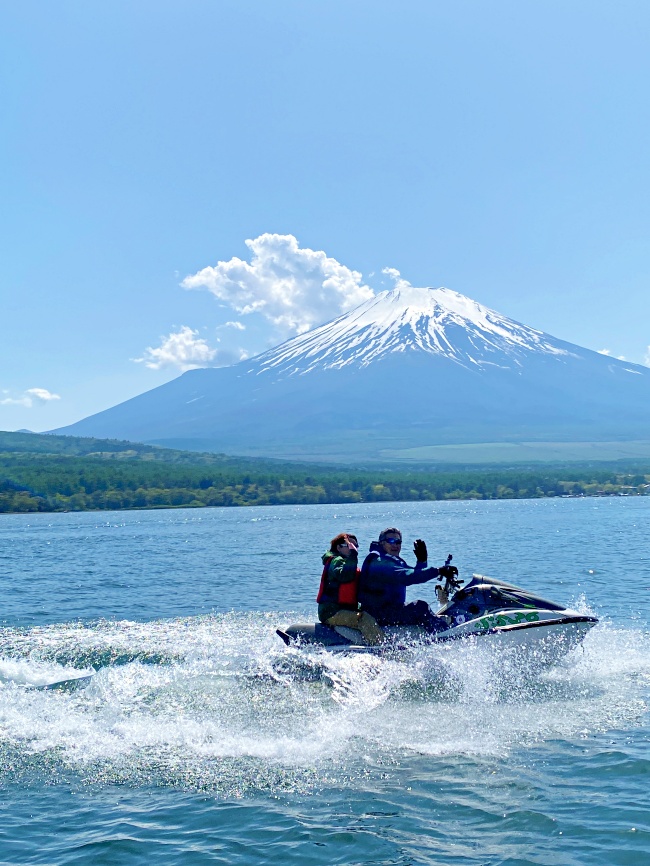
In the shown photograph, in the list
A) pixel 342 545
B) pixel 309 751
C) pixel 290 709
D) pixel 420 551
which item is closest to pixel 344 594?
pixel 342 545

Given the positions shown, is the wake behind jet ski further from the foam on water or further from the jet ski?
the foam on water

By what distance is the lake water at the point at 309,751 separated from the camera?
814cm

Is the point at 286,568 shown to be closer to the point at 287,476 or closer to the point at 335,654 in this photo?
the point at 335,654

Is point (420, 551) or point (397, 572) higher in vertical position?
point (420, 551)

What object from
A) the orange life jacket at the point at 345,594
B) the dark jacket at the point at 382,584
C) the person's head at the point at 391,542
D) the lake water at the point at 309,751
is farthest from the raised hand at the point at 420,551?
the lake water at the point at 309,751

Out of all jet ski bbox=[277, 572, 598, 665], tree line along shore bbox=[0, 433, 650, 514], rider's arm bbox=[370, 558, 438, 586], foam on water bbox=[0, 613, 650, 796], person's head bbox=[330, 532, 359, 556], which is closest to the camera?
foam on water bbox=[0, 613, 650, 796]

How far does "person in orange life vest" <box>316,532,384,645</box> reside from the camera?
1396 centimetres

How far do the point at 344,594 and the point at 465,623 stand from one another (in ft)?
6.43

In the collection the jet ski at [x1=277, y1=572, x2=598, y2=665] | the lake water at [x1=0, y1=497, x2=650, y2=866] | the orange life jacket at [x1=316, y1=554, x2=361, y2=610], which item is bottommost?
the lake water at [x1=0, y1=497, x2=650, y2=866]

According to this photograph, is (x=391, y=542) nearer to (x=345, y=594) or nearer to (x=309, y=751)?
(x=345, y=594)

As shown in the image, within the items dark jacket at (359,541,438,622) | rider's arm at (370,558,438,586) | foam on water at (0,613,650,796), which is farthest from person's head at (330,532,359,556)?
foam on water at (0,613,650,796)

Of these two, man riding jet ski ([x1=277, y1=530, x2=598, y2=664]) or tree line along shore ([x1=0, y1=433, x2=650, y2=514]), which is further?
tree line along shore ([x1=0, y1=433, x2=650, y2=514])

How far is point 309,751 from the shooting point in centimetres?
1057

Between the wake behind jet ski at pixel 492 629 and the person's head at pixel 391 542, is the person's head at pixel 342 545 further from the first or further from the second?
the wake behind jet ski at pixel 492 629
